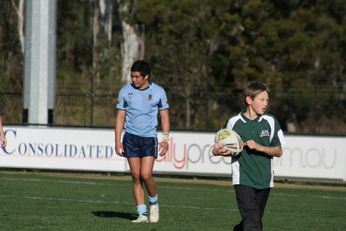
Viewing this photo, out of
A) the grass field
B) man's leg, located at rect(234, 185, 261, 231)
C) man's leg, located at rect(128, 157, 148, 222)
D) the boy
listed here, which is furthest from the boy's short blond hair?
man's leg, located at rect(128, 157, 148, 222)

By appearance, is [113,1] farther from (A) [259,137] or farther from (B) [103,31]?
(A) [259,137]

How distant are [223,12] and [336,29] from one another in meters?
6.68

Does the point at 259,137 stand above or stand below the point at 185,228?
above

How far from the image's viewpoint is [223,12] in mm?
44031

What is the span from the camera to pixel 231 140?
9820mm

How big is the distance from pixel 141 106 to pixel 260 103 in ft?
10.6

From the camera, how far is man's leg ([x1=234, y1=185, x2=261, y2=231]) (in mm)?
9852

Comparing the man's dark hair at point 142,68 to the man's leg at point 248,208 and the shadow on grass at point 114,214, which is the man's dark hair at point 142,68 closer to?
the shadow on grass at point 114,214

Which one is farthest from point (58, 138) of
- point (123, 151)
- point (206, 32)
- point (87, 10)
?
point (87, 10)

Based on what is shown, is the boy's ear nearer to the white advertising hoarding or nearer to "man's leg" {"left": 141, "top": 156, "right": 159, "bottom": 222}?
"man's leg" {"left": 141, "top": 156, "right": 159, "bottom": 222}

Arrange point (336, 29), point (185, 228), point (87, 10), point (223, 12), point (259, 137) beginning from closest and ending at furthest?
point (259, 137), point (185, 228), point (223, 12), point (336, 29), point (87, 10)

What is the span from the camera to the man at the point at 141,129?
1293 cm

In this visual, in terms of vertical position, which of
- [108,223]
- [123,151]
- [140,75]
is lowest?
[108,223]

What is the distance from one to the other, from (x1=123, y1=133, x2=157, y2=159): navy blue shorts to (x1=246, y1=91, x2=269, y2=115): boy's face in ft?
10.3
